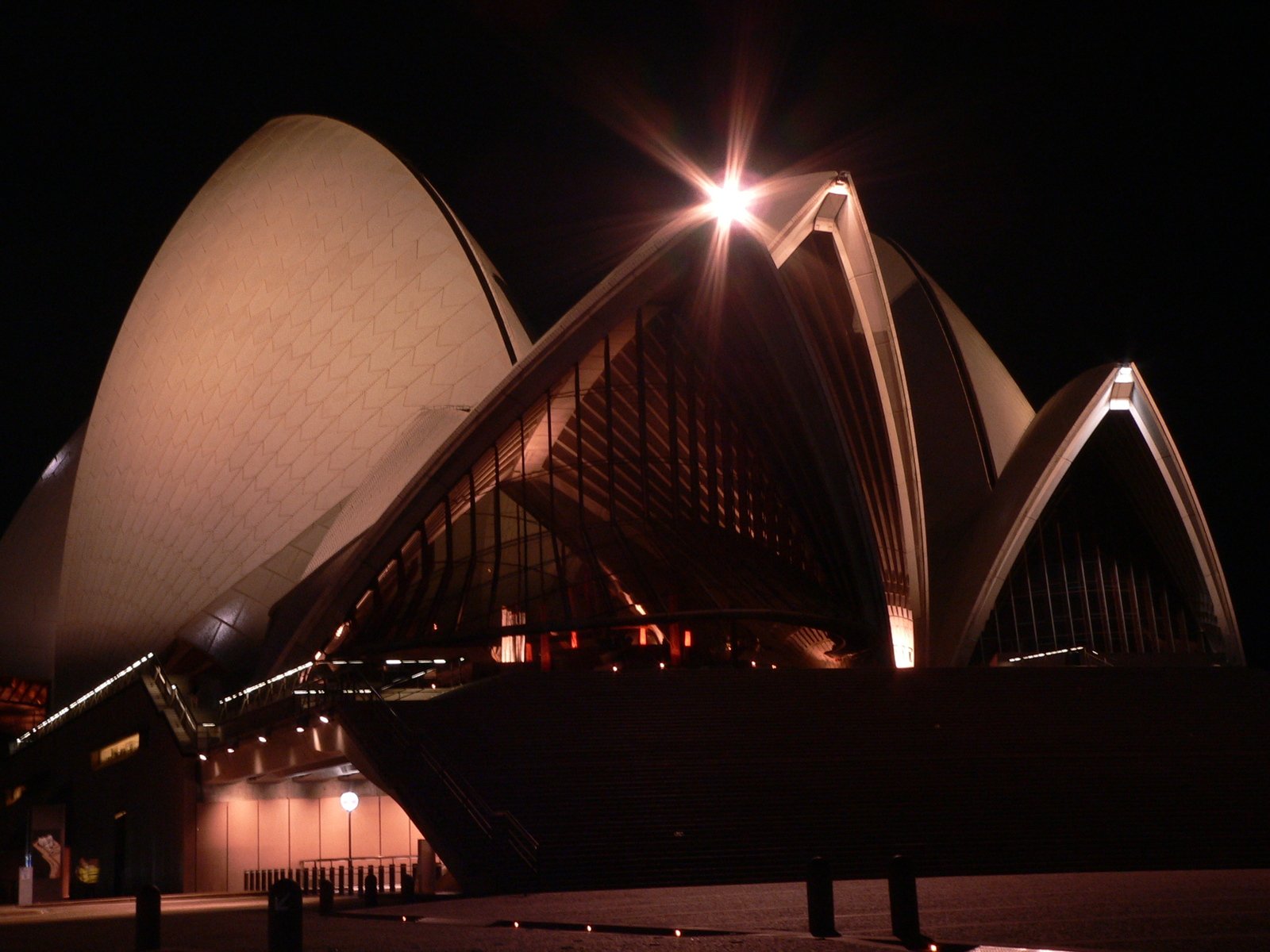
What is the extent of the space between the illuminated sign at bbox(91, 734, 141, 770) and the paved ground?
35.1ft

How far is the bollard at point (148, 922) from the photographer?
28.0 feet

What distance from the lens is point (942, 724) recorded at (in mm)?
17625

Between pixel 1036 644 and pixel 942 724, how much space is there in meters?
15.1

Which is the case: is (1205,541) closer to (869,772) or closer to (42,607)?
(869,772)

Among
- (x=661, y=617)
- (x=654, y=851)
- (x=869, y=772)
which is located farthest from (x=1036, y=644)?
(x=654, y=851)

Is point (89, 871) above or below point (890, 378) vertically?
below

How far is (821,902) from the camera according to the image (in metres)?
7.94

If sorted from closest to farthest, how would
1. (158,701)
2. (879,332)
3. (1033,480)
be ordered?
1. (158,701)
2. (879,332)
3. (1033,480)

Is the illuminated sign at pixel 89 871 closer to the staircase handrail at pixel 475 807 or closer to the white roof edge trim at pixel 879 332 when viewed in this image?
the staircase handrail at pixel 475 807

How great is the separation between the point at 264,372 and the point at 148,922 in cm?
2314

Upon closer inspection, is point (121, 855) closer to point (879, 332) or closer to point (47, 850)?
point (47, 850)

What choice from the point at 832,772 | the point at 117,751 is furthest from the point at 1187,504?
the point at 117,751

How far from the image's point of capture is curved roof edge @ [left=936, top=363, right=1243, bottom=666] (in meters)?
28.5

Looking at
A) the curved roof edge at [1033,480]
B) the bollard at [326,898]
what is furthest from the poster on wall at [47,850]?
the curved roof edge at [1033,480]
